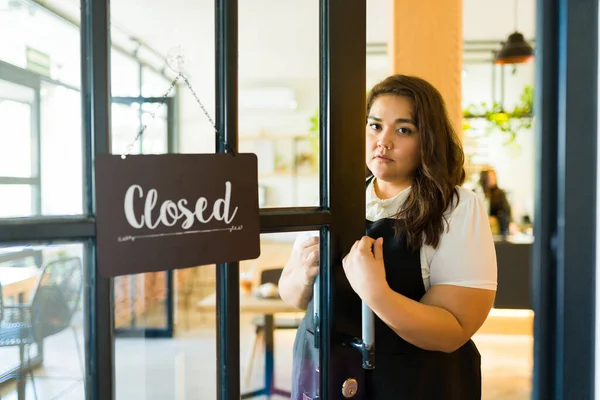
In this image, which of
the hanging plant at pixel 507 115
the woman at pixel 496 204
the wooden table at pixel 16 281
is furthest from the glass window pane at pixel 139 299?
the hanging plant at pixel 507 115

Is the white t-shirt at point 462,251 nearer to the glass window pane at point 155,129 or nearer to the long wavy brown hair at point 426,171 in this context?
the long wavy brown hair at point 426,171

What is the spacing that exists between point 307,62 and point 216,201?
324 millimetres

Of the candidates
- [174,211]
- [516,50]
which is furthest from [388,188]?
[516,50]

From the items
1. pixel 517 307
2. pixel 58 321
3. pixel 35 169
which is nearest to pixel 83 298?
pixel 58 321

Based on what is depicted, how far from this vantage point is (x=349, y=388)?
3.51 ft

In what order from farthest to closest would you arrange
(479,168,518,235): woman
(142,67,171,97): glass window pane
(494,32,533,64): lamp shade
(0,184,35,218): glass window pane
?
(479,168,518,235): woman, (494,32,533,64): lamp shade, (142,67,171,97): glass window pane, (0,184,35,218): glass window pane

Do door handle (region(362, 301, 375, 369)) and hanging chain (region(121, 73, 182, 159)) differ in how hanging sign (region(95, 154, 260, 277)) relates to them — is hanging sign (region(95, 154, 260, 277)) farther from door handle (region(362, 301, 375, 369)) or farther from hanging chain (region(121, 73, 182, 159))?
door handle (region(362, 301, 375, 369))

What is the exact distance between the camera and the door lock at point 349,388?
3.50 ft

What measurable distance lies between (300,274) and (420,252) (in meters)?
0.28

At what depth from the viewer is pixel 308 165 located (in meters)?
1.08

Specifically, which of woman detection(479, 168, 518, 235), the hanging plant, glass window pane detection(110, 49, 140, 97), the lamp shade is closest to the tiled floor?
glass window pane detection(110, 49, 140, 97)

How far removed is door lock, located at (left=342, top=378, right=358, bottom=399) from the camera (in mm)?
1065

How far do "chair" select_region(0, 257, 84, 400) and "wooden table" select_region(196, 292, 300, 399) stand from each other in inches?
8.0

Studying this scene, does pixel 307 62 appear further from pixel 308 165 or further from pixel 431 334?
pixel 431 334
